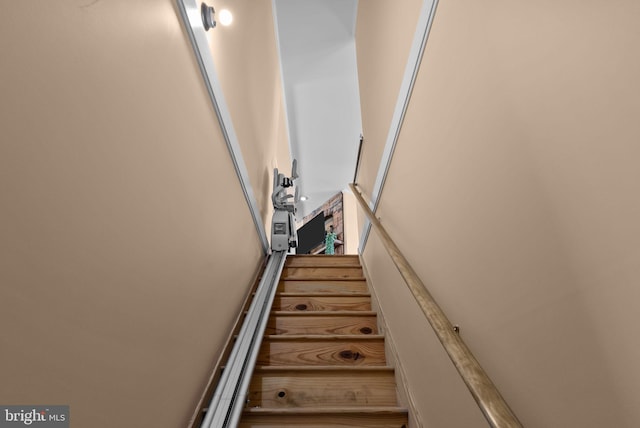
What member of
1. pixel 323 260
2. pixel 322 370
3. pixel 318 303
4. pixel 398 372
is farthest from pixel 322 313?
pixel 323 260

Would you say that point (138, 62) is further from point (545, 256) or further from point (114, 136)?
point (545, 256)

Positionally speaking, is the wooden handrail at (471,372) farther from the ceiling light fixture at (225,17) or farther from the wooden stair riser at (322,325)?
the ceiling light fixture at (225,17)

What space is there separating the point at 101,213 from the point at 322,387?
156 centimetres

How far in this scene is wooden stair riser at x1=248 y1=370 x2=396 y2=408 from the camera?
1929 mm

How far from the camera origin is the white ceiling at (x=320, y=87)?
4.28m

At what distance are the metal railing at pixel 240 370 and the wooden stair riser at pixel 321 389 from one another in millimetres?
196

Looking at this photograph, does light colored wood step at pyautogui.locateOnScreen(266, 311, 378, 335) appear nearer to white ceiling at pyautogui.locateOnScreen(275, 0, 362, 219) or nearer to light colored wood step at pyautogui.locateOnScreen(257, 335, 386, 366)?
light colored wood step at pyautogui.locateOnScreen(257, 335, 386, 366)

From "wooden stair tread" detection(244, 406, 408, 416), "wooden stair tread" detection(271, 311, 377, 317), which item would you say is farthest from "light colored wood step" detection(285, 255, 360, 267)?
"wooden stair tread" detection(244, 406, 408, 416)

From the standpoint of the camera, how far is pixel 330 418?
1726 mm

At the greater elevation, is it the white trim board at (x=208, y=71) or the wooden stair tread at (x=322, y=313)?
the white trim board at (x=208, y=71)

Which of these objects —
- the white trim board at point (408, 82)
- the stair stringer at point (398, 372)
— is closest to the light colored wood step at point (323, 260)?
the stair stringer at point (398, 372)

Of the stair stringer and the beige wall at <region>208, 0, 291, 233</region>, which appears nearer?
the stair stringer

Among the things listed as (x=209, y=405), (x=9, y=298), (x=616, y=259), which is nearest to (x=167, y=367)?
(x=209, y=405)

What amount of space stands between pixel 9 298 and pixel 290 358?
1822mm
